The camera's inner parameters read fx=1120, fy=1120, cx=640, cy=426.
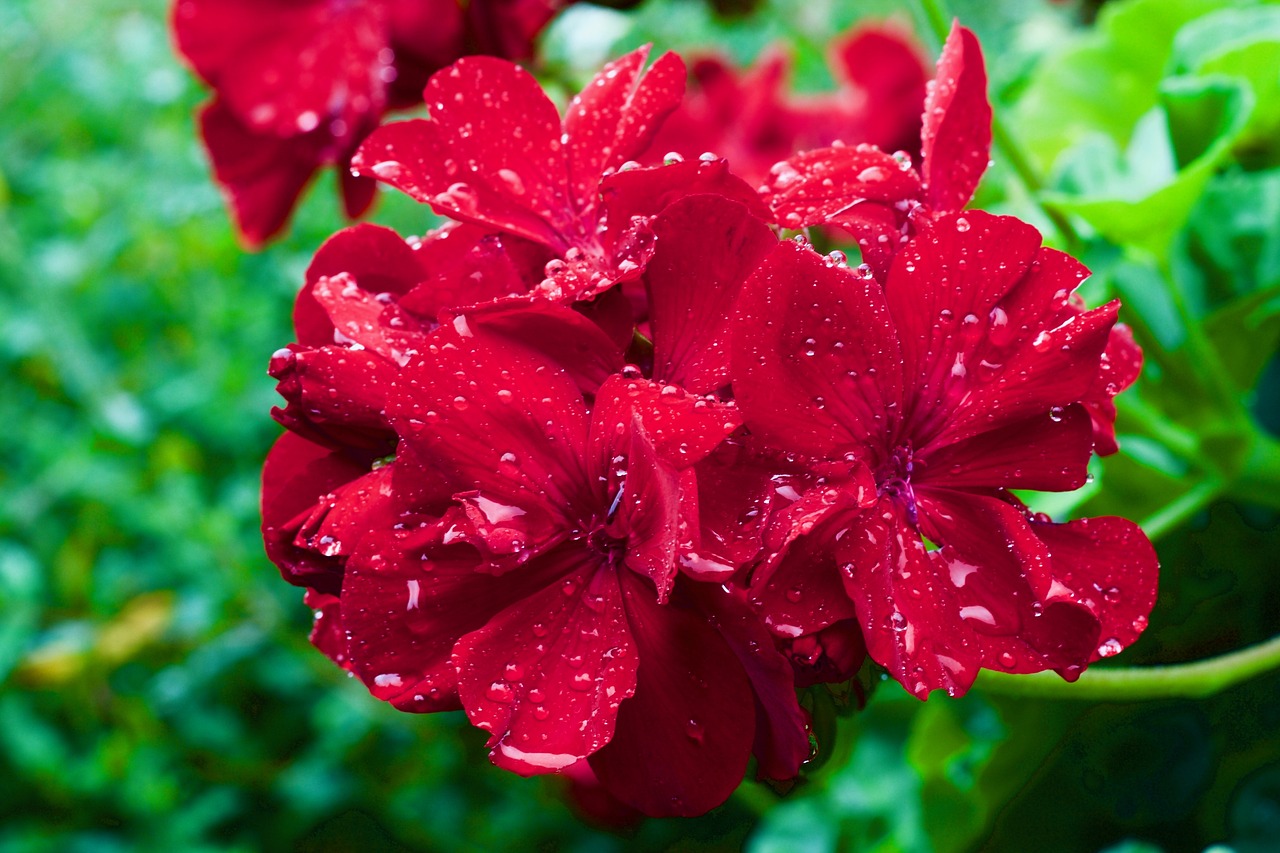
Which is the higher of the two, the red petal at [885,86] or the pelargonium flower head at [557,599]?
the pelargonium flower head at [557,599]

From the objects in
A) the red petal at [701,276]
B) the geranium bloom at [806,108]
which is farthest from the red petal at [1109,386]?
the geranium bloom at [806,108]

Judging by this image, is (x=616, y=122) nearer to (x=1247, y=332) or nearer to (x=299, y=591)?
(x=1247, y=332)

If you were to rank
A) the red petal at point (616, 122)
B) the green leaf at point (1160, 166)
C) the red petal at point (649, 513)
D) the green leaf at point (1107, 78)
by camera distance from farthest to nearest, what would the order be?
the green leaf at point (1107, 78), the green leaf at point (1160, 166), the red petal at point (616, 122), the red petal at point (649, 513)

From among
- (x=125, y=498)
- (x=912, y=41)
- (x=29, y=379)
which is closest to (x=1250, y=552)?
(x=912, y=41)

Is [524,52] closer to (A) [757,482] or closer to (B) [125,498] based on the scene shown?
(A) [757,482]

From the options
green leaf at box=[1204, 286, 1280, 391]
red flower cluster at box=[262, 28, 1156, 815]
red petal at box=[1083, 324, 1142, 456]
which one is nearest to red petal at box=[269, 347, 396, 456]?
red flower cluster at box=[262, 28, 1156, 815]

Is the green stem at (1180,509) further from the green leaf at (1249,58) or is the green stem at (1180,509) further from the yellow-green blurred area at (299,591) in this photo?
the green leaf at (1249,58)

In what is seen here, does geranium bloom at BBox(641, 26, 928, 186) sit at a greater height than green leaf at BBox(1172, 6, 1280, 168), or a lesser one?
lesser

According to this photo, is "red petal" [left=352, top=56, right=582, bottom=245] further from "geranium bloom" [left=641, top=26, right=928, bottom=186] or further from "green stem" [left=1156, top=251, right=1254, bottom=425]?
"geranium bloom" [left=641, top=26, right=928, bottom=186]

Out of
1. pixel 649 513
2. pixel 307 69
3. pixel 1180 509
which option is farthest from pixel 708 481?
pixel 307 69
